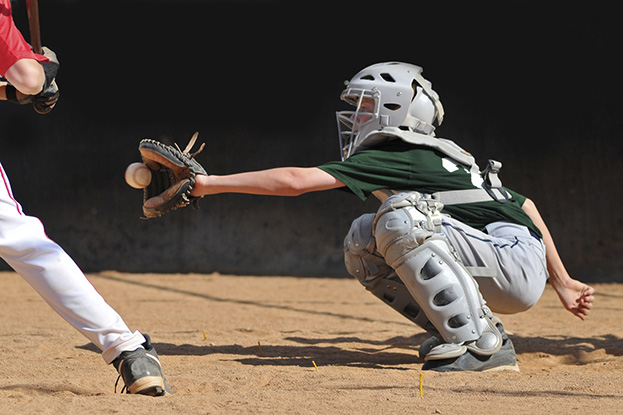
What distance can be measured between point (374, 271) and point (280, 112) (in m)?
5.19

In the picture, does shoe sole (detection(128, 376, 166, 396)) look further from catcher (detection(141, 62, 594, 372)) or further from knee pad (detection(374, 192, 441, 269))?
knee pad (detection(374, 192, 441, 269))

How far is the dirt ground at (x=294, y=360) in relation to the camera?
93.6 inches

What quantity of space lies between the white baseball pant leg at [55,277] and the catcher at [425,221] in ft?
2.38

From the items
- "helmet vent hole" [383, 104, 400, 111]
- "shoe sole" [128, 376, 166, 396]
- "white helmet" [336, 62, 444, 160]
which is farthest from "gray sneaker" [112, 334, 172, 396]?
"helmet vent hole" [383, 104, 400, 111]

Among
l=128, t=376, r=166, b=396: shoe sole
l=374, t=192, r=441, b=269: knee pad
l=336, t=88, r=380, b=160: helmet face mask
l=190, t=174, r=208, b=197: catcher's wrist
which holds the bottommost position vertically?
l=128, t=376, r=166, b=396: shoe sole

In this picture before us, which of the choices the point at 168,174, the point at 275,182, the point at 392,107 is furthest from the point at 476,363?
the point at 168,174

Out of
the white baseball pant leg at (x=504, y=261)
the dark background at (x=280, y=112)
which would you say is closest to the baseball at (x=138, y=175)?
the white baseball pant leg at (x=504, y=261)

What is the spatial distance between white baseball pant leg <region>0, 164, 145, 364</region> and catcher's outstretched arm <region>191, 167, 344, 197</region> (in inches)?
29.8

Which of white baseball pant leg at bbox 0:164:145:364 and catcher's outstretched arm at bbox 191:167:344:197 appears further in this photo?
catcher's outstretched arm at bbox 191:167:344:197

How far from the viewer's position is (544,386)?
267cm

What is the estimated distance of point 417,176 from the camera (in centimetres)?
332

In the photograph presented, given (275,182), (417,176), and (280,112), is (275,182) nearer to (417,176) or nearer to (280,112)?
(417,176)

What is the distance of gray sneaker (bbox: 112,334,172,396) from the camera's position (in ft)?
8.15

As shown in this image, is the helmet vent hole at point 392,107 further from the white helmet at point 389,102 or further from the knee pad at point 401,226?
the knee pad at point 401,226
